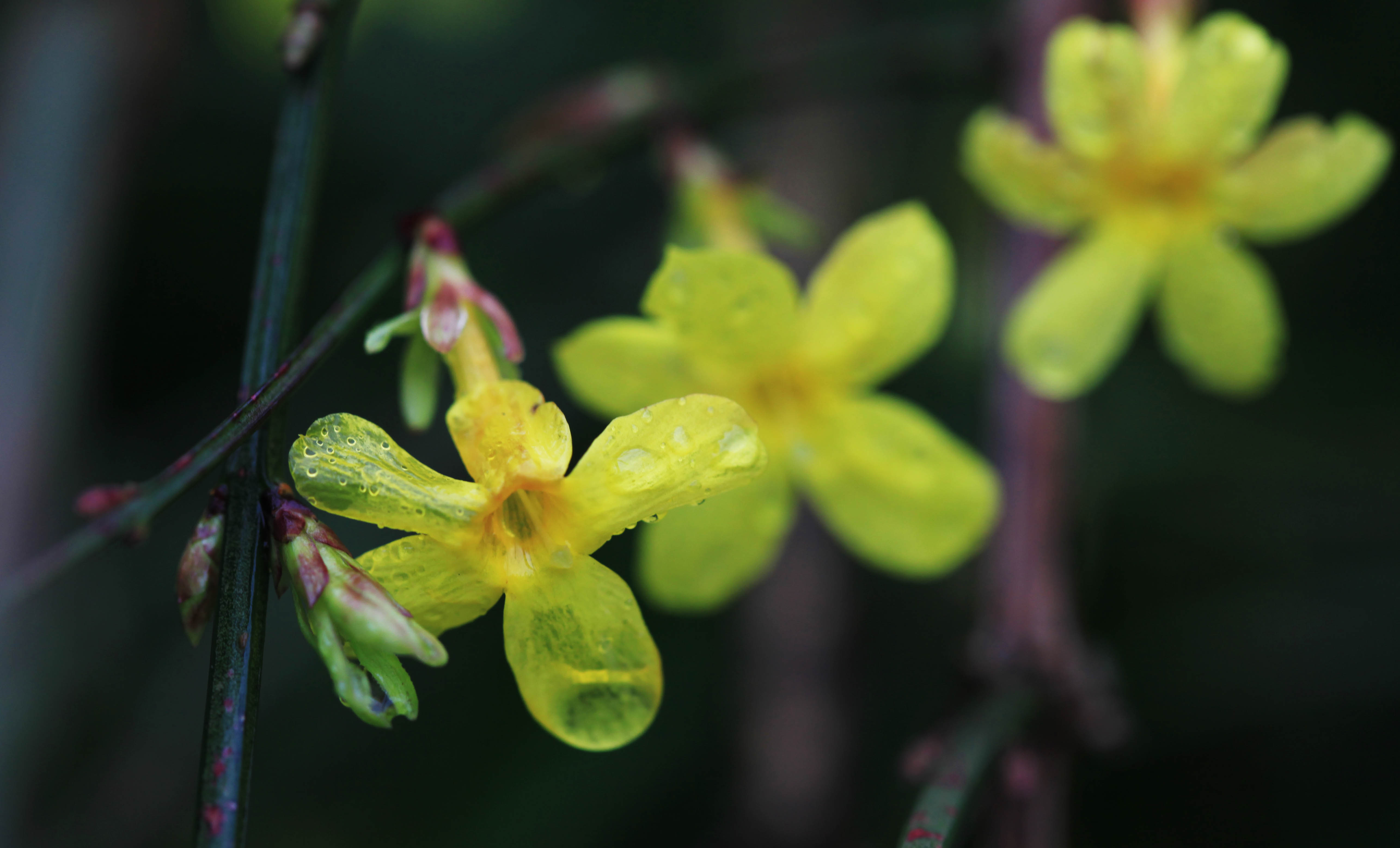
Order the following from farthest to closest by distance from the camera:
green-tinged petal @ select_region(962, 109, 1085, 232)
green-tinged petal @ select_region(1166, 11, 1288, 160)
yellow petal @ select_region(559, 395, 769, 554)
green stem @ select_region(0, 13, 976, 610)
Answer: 1. green-tinged petal @ select_region(962, 109, 1085, 232)
2. green-tinged petal @ select_region(1166, 11, 1288, 160)
3. yellow petal @ select_region(559, 395, 769, 554)
4. green stem @ select_region(0, 13, 976, 610)

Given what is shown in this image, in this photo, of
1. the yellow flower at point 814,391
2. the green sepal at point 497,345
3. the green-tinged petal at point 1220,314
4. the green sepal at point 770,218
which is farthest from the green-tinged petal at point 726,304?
the green-tinged petal at point 1220,314

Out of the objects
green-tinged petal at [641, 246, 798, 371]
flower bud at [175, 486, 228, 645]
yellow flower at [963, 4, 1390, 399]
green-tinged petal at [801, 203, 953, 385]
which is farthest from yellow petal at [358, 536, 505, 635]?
yellow flower at [963, 4, 1390, 399]

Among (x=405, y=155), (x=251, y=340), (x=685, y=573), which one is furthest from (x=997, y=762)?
(x=405, y=155)

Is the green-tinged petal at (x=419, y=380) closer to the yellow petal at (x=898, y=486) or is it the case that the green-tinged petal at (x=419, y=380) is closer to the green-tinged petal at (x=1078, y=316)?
the yellow petal at (x=898, y=486)

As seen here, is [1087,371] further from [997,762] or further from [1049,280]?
[997,762]

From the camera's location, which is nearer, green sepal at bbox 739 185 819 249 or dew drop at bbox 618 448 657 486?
dew drop at bbox 618 448 657 486

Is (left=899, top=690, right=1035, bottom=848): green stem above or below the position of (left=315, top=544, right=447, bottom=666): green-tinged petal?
below

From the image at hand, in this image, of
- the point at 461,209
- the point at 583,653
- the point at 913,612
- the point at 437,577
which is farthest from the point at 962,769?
the point at 913,612

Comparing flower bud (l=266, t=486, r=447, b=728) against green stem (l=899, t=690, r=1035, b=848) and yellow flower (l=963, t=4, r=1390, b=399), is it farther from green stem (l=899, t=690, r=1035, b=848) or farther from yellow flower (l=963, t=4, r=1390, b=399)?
yellow flower (l=963, t=4, r=1390, b=399)
